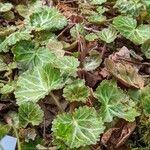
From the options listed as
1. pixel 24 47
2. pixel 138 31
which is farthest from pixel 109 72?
pixel 24 47

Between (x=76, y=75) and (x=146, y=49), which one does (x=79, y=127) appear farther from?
(x=146, y=49)

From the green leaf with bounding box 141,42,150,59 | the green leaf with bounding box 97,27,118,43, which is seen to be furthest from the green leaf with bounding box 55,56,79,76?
the green leaf with bounding box 141,42,150,59

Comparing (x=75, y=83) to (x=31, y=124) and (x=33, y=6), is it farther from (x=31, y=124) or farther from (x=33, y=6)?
(x=33, y=6)

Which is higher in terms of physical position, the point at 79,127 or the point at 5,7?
the point at 5,7

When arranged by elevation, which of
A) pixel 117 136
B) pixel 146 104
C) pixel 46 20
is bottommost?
pixel 117 136

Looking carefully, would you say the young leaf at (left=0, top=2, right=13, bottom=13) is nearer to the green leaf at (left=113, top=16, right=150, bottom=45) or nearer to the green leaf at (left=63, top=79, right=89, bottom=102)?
the green leaf at (left=113, top=16, right=150, bottom=45)

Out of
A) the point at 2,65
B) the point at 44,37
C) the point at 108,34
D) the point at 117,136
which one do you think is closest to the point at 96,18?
the point at 108,34

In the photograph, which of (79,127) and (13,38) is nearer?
(79,127)
